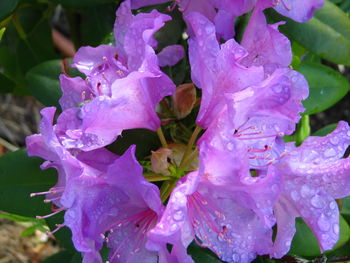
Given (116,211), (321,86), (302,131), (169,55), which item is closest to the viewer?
(116,211)

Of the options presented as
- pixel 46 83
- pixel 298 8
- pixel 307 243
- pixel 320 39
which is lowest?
pixel 307 243

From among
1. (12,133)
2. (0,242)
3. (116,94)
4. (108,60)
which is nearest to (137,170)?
(116,94)

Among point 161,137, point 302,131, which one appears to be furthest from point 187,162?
point 302,131

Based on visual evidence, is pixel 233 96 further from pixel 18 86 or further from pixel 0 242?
pixel 0 242

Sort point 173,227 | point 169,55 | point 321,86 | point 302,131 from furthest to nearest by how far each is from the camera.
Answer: point 302,131
point 321,86
point 169,55
point 173,227

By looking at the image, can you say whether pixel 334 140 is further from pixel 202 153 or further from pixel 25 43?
pixel 25 43

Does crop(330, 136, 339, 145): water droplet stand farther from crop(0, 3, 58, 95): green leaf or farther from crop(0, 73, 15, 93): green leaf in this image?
crop(0, 3, 58, 95): green leaf
